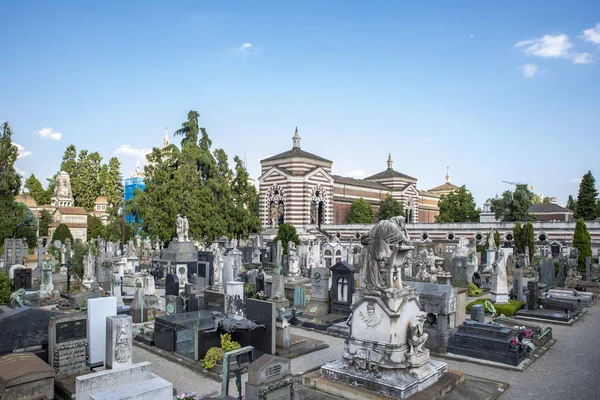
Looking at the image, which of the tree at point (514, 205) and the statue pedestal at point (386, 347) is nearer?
the statue pedestal at point (386, 347)

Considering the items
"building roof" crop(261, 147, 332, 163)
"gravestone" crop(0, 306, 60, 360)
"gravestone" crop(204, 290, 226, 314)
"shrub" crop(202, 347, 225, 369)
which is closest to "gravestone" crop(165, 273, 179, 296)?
"gravestone" crop(204, 290, 226, 314)

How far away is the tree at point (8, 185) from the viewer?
29.6m

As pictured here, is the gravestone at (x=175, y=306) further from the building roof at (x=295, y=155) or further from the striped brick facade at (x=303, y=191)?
the building roof at (x=295, y=155)

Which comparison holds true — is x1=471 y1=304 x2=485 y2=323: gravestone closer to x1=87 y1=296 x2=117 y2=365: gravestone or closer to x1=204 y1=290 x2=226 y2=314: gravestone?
x1=204 y1=290 x2=226 y2=314: gravestone

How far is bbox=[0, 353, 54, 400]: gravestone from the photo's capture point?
6496mm

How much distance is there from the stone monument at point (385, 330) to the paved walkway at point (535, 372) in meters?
1.66

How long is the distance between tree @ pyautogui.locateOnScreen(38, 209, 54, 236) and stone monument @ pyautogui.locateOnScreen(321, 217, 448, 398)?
54.4 meters

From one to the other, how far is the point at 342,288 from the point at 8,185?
1066 inches

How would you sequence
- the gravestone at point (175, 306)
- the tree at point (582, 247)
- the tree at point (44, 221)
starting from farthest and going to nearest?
the tree at point (44, 221) < the tree at point (582, 247) < the gravestone at point (175, 306)

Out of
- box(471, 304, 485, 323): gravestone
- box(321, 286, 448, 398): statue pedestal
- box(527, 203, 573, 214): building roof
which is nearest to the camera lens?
box(321, 286, 448, 398): statue pedestal

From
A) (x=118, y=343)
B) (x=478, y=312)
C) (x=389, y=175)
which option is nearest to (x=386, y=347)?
(x=118, y=343)

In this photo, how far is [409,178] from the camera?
63000mm

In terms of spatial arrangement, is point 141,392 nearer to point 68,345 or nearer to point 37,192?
point 68,345

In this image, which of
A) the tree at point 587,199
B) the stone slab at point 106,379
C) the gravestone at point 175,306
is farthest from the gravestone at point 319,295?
the tree at point 587,199
